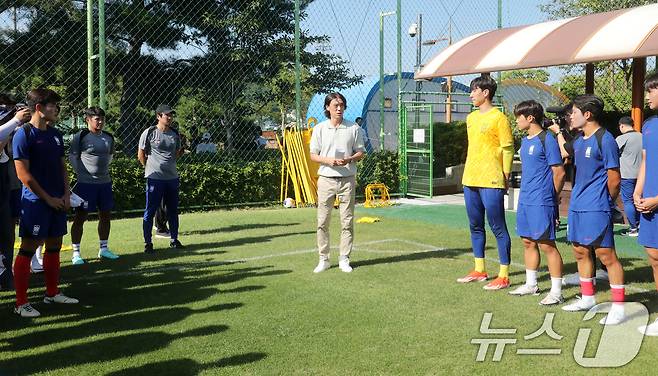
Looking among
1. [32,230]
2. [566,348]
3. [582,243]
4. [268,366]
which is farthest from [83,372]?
[582,243]

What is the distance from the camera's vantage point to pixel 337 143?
688 cm

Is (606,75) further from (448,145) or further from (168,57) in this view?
(168,57)

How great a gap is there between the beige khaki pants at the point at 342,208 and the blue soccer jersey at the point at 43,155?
2.71m

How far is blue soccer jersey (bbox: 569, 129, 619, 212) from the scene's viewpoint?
4.93 metres

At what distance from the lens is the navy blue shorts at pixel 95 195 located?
25.8ft

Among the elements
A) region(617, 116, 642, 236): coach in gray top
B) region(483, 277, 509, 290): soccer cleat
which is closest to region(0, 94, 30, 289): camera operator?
region(483, 277, 509, 290): soccer cleat

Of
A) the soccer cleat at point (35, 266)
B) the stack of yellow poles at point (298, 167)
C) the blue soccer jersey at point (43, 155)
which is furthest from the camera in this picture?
the stack of yellow poles at point (298, 167)

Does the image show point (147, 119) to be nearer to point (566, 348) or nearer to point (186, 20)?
point (186, 20)

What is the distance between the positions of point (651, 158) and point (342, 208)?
131 inches

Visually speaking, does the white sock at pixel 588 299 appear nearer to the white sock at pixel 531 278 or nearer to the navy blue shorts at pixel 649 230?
the white sock at pixel 531 278

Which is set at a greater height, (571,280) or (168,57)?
(168,57)

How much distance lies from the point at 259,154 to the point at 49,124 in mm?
8867
